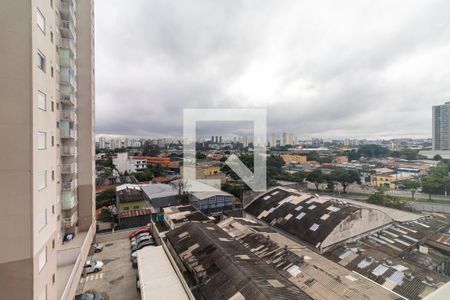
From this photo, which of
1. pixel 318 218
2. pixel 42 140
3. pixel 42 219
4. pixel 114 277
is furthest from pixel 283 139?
pixel 42 219

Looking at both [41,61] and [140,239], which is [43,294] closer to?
[41,61]

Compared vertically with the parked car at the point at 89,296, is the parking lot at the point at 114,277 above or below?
below

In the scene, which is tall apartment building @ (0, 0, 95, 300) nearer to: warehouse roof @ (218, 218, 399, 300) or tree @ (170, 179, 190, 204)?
warehouse roof @ (218, 218, 399, 300)

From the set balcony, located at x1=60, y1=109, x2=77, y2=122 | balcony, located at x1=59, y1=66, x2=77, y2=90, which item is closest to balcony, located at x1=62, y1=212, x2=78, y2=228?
balcony, located at x1=60, y1=109, x2=77, y2=122

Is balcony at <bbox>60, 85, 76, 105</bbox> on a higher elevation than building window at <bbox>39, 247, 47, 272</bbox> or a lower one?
higher

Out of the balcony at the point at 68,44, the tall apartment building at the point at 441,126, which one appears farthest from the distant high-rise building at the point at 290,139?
the balcony at the point at 68,44

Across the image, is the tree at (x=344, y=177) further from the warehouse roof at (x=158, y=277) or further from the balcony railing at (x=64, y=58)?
the balcony railing at (x=64, y=58)
